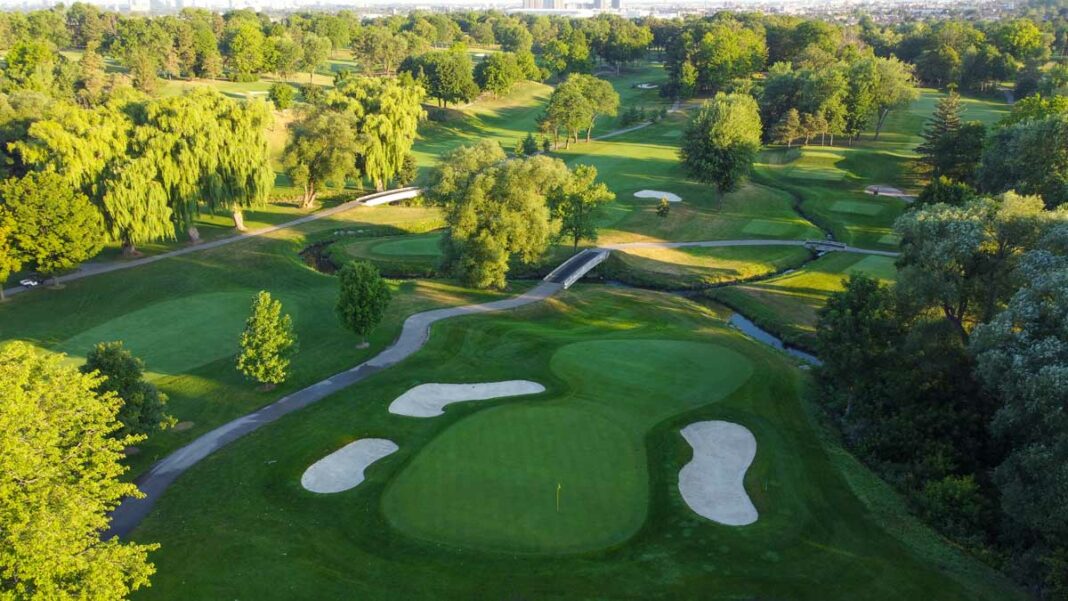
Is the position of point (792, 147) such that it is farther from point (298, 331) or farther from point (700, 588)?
point (700, 588)

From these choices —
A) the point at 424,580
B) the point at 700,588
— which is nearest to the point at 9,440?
the point at 424,580

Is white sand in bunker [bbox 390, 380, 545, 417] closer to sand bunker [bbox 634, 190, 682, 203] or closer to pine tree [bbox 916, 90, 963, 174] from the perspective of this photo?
sand bunker [bbox 634, 190, 682, 203]

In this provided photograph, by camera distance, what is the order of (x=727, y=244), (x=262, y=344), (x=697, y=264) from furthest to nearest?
(x=727, y=244)
(x=697, y=264)
(x=262, y=344)

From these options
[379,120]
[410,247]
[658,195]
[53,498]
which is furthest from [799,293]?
[53,498]

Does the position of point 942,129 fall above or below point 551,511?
above

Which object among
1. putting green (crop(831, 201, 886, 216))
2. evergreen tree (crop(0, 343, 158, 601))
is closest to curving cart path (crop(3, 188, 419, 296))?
evergreen tree (crop(0, 343, 158, 601))

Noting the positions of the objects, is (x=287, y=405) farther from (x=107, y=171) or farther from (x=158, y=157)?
(x=158, y=157)

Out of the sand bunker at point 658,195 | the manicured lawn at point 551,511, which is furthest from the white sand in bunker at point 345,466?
the sand bunker at point 658,195
